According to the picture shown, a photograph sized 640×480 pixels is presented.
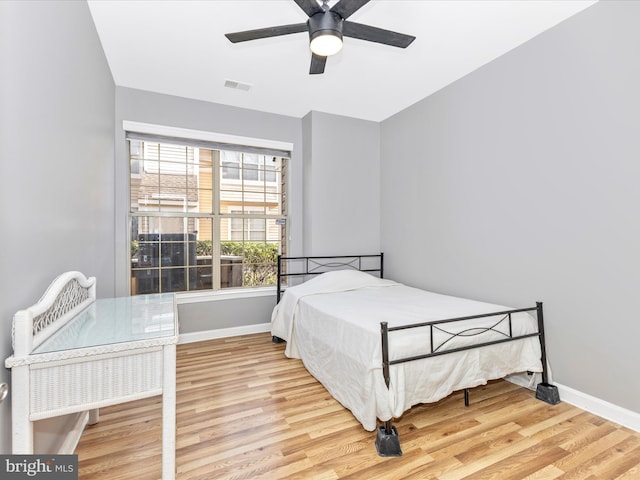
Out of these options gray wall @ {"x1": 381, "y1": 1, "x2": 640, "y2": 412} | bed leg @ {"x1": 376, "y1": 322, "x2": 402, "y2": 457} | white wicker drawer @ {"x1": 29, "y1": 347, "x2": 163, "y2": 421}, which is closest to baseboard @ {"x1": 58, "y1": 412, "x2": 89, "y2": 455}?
white wicker drawer @ {"x1": 29, "y1": 347, "x2": 163, "y2": 421}

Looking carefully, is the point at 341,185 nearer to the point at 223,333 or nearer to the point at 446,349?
the point at 223,333

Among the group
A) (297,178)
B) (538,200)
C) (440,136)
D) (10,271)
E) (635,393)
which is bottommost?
(635,393)

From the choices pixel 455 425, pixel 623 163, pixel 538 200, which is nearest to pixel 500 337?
pixel 455 425

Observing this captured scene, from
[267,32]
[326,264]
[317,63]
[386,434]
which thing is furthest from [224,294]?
[267,32]

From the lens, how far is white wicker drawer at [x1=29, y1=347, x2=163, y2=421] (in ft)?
3.94

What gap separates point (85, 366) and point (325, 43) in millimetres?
1999

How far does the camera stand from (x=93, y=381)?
1.29 m

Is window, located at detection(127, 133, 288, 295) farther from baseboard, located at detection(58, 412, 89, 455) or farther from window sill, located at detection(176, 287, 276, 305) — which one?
baseboard, located at detection(58, 412, 89, 455)

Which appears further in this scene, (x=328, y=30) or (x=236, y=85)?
(x=236, y=85)

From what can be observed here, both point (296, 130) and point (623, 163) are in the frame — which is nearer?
point (623, 163)

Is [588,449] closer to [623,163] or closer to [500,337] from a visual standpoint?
[500,337]

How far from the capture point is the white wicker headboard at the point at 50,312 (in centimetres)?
116

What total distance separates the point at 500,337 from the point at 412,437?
0.92m

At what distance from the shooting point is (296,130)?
4.29 m
